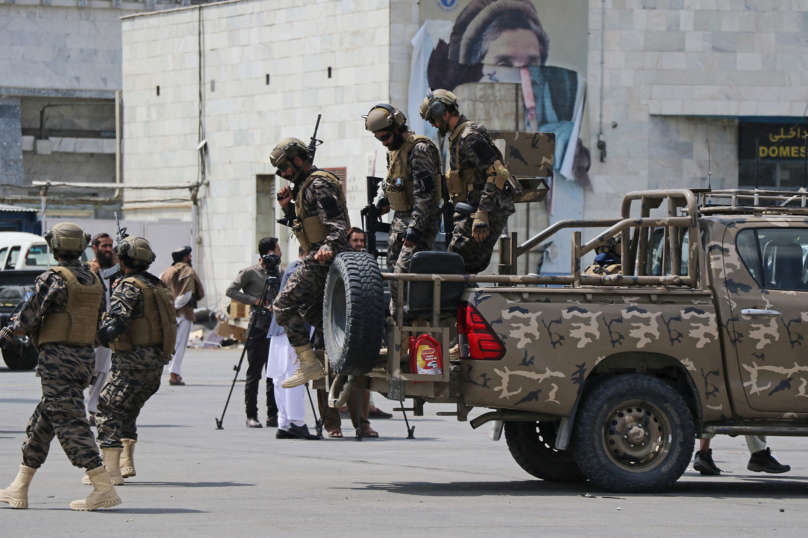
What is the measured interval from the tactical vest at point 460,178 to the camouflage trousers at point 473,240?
0.79ft

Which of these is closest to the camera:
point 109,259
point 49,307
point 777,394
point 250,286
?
point 49,307

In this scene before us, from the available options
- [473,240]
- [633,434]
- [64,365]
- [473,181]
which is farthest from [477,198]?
[64,365]

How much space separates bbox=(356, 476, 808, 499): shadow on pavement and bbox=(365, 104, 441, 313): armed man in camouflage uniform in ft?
4.32

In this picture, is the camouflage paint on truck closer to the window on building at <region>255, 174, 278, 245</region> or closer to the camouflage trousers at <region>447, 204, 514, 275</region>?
the camouflage trousers at <region>447, 204, 514, 275</region>

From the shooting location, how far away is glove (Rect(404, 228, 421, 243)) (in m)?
8.32

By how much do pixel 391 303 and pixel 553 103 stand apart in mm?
19346

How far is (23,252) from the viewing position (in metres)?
22.7

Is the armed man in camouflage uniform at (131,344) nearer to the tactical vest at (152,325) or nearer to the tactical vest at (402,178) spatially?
the tactical vest at (152,325)

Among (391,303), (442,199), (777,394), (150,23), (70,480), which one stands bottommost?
(70,480)

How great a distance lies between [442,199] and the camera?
30.2 ft

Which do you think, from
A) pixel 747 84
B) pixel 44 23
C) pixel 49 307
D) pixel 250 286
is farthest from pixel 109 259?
pixel 44 23

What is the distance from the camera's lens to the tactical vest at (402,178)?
28.3 feet

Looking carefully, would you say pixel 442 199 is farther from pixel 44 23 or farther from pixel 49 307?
pixel 44 23

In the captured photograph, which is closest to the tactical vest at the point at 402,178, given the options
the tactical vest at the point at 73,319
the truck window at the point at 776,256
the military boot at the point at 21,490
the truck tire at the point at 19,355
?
the truck window at the point at 776,256
